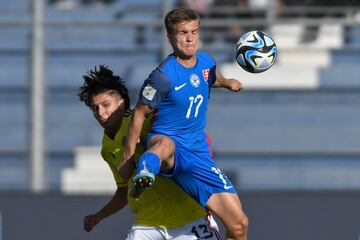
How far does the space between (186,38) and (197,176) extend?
2.38ft

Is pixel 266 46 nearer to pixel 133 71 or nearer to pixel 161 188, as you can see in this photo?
pixel 161 188

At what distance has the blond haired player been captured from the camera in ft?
17.2

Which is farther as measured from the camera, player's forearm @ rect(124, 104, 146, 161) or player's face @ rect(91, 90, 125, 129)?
player's face @ rect(91, 90, 125, 129)

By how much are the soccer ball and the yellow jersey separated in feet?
2.09

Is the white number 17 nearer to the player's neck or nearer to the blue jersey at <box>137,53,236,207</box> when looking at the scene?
the blue jersey at <box>137,53,236,207</box>

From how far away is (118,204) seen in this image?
547 cm

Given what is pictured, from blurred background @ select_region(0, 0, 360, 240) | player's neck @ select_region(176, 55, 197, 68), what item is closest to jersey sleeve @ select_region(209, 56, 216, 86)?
player's neck @ select_region(176, 55, 197, 68)

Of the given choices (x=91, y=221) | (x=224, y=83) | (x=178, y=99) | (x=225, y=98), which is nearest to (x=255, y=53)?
(x=224, y=83)

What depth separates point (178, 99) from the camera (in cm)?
517

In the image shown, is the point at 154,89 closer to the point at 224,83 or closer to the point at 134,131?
the point at 134,131

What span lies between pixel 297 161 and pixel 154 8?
8.89 ft

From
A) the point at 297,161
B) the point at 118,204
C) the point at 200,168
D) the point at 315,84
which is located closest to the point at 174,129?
the point at 200,168

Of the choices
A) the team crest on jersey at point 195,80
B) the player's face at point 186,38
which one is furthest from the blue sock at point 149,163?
the player's face at point 186,38

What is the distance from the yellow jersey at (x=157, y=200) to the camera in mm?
5270
